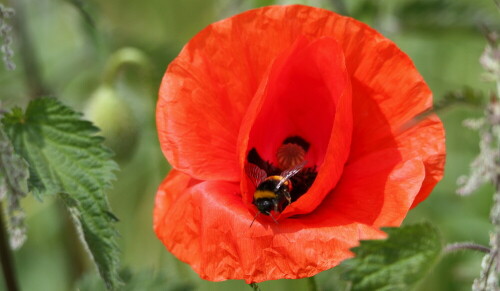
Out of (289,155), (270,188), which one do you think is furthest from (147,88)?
(270,188)

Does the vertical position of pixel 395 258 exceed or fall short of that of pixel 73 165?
it falls short

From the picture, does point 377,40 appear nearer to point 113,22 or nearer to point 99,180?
point 99,180

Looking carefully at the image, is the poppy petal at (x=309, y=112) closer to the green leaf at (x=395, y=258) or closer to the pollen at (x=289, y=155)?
the pollen at (x=289, y=155)

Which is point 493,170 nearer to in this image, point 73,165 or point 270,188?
point 270,188

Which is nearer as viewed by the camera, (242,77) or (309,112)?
(242,77)

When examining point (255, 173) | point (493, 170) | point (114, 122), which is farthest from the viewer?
point (114, 122)

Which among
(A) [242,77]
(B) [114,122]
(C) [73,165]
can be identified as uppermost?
(A) [242,77]

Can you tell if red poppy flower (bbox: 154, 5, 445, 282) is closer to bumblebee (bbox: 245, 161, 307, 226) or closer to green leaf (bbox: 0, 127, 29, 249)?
bumblebee (bbox: 245, 161, 307, 226)
